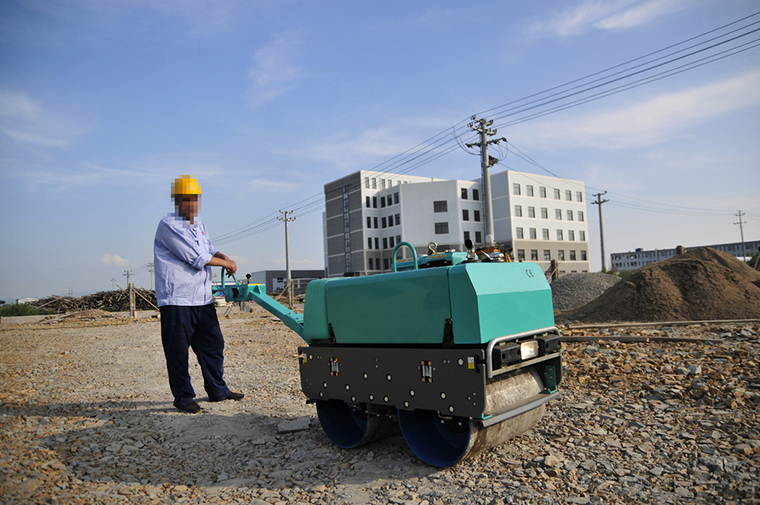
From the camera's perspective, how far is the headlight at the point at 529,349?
315 centimetres

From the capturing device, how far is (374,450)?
3725 millimetres

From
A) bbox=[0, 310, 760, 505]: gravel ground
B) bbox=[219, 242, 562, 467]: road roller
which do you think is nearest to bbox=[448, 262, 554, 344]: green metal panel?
bbox=[219, 242, 562, 467]: road roller

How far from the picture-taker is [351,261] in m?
58.2

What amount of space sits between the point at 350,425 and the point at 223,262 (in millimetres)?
2199

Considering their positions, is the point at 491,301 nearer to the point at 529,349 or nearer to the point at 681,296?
the point at 529,349

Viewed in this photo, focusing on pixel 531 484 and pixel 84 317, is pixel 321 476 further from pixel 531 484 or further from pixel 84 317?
pixel 84 317

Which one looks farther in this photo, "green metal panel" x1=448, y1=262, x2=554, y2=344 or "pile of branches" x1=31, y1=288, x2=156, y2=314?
"pile of branches" x1=31, y1=288, x2=156, y2=314

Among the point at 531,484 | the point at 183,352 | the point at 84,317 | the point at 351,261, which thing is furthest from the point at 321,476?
the point at 351,261

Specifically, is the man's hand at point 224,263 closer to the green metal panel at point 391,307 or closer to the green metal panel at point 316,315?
the green metal panel at point 316,315

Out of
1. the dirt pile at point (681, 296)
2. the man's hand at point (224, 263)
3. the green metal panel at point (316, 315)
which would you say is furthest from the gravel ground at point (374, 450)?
the dirt pile at point (681, 296)

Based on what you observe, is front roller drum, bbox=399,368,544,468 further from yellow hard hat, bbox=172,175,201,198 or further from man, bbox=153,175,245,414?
yellow hard hat, bbox=172,175,201,198

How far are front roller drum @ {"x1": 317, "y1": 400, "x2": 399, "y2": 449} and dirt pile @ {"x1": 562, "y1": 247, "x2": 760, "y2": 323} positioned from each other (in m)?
10.5

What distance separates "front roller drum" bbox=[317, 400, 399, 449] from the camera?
3676mm

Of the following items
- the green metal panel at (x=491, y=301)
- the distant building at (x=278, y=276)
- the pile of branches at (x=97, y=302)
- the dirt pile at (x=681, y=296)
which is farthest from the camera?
the distant building at (x=278, y=276)
